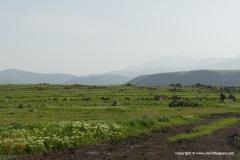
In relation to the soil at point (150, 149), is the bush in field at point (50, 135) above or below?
above

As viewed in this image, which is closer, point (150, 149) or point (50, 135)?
point (150, 149)

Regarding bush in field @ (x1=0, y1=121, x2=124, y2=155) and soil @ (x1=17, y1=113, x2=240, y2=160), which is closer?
soil @ (x1=17, y1=113, x2=240, y2=160)

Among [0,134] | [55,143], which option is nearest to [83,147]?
[55,143]

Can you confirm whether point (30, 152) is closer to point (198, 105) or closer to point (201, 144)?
point (201, 144)

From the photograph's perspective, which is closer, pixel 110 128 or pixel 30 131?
pixel 30 131

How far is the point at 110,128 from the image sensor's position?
92.3 feet

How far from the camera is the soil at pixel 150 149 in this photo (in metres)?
20.3

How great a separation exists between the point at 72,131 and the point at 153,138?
22.7 ft

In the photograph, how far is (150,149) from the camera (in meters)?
22.6

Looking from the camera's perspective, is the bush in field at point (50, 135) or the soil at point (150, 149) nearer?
the soil at point (150, 149)

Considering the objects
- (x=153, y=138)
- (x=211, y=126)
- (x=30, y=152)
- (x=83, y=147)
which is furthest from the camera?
(x=211, y=126)

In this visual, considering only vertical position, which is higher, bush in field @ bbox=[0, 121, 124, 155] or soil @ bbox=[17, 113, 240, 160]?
bush in field @ bbox=[0, 121, 124, 155]

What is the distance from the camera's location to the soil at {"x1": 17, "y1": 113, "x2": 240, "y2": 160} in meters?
20.3

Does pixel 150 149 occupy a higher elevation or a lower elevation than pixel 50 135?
lower
